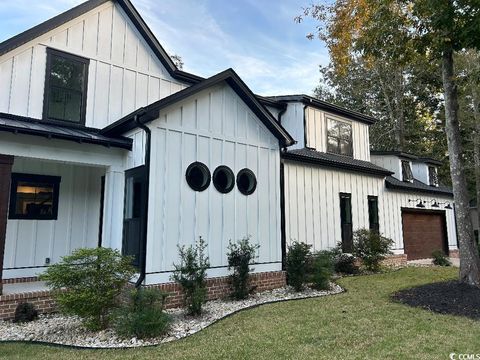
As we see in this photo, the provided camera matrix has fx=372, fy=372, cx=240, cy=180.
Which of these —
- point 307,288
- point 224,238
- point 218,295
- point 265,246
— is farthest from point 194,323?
point 307,288

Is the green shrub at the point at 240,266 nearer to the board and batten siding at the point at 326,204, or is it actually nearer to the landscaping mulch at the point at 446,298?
the board and batten siding at the point at 326,204

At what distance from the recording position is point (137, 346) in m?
5.46

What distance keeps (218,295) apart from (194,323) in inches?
75.9

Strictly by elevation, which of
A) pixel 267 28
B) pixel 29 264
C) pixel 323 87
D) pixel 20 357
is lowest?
pixel 20 357

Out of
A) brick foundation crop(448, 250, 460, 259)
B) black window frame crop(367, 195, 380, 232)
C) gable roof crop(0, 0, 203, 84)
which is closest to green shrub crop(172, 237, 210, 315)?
gable roof crop(0, 0, 203, 84)

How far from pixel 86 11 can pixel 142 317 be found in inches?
308

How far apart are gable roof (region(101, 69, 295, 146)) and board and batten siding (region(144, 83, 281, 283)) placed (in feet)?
0.54

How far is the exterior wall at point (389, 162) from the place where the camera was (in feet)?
59.0

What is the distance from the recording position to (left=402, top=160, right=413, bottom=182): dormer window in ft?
59.1

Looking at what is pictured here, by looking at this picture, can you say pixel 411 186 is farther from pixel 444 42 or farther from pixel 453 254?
pixel 444 42

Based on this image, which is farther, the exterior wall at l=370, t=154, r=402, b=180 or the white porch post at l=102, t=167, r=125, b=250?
the exterior wall at l=370, t=154, r=402, b=180

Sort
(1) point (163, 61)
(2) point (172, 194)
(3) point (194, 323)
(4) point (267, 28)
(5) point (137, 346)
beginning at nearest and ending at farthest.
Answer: (5) point (137, 346)
(3) point (194, 323)
(2) point (172, 194)
(1) point (163, 61)
(4) point (267, 28)

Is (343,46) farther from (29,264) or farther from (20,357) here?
(20,357)

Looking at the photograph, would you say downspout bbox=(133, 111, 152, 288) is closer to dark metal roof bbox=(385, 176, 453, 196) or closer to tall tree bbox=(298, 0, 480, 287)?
tall tree bbox=(298, 0, 480, 287)
